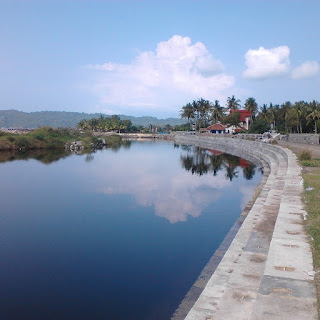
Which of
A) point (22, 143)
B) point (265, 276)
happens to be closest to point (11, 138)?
point (22, 143)

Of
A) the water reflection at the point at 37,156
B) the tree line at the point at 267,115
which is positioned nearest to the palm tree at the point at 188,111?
the tree line at the point at 267,115

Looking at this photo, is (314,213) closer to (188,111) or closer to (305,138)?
(305,138)

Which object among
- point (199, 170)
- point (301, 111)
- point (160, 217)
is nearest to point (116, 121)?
point (301, 111)

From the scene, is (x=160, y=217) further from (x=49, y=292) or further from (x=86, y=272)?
(x=49, y=292)

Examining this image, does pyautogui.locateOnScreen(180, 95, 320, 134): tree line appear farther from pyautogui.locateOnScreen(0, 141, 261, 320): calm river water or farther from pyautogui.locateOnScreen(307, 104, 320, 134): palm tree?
pyautogui.locateOnScreen(0, 141, 261, 320): calm river water

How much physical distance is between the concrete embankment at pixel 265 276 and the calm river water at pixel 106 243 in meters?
1.39

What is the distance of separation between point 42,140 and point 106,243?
4771cm

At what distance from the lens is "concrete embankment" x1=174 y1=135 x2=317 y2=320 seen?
5.18 metres

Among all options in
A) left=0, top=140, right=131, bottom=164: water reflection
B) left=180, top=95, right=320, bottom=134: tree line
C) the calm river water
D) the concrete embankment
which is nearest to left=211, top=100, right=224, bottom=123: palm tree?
left=180, top=95, right=320, bottom=134: tree line

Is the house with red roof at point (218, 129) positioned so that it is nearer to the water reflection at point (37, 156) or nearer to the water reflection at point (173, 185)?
the water reflection at point (37, 156)

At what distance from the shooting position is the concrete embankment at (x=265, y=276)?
17.0ft

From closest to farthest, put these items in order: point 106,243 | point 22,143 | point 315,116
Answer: point 106,243 < point 22,143 < point 315,116

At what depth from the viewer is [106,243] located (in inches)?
478

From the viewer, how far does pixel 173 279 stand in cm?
940
